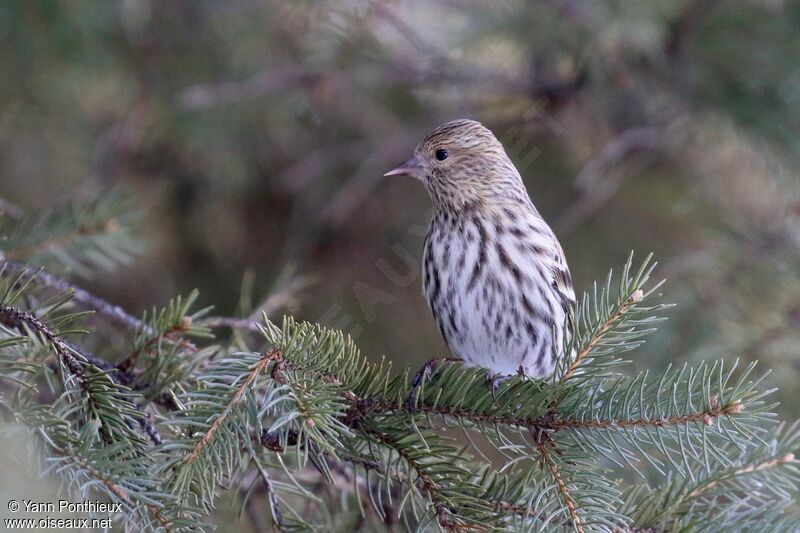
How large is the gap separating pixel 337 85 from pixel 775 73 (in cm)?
158

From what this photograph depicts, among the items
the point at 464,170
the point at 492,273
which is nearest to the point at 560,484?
the point at 492,273

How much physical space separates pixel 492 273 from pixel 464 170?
491 mm

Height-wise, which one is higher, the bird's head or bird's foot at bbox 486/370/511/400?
the bird's head

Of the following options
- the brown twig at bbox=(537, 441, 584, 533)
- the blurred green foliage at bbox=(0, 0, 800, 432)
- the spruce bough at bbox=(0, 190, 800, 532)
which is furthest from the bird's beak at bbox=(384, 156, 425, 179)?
the brown twig at bbox=(537, 441, 584, 533)

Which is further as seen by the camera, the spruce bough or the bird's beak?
the bird's beak

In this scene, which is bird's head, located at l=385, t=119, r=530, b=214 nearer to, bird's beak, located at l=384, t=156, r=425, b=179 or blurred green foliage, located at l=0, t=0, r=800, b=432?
bird's beak, located at l=384, t=156, r=425, b=179

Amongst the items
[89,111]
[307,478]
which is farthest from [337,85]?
[307,478]

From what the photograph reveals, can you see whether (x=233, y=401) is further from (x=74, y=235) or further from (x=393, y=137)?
(x=393, y=137)

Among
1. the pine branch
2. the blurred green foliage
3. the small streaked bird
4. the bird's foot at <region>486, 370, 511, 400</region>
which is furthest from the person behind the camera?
the blurred green foliage

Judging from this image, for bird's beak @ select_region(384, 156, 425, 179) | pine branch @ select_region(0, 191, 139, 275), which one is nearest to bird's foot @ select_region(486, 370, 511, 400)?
pine branch @ select_region(0, 191, 139, 275)

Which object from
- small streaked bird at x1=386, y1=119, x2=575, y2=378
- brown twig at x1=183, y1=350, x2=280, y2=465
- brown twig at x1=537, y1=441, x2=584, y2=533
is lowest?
brown twig at x1=183, y1=350, x2=280, y2=465

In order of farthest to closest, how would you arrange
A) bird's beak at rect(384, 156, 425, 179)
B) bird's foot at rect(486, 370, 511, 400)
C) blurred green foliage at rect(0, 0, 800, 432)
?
blurred green foliage at rect(0, 0, 800, 432) → bird's beak at rect(384, 156, 425, 179) → bird's foot at rect(486, 370, 511, 400)

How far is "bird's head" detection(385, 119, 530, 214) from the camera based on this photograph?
2.89 metres

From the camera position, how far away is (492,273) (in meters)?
2.61
